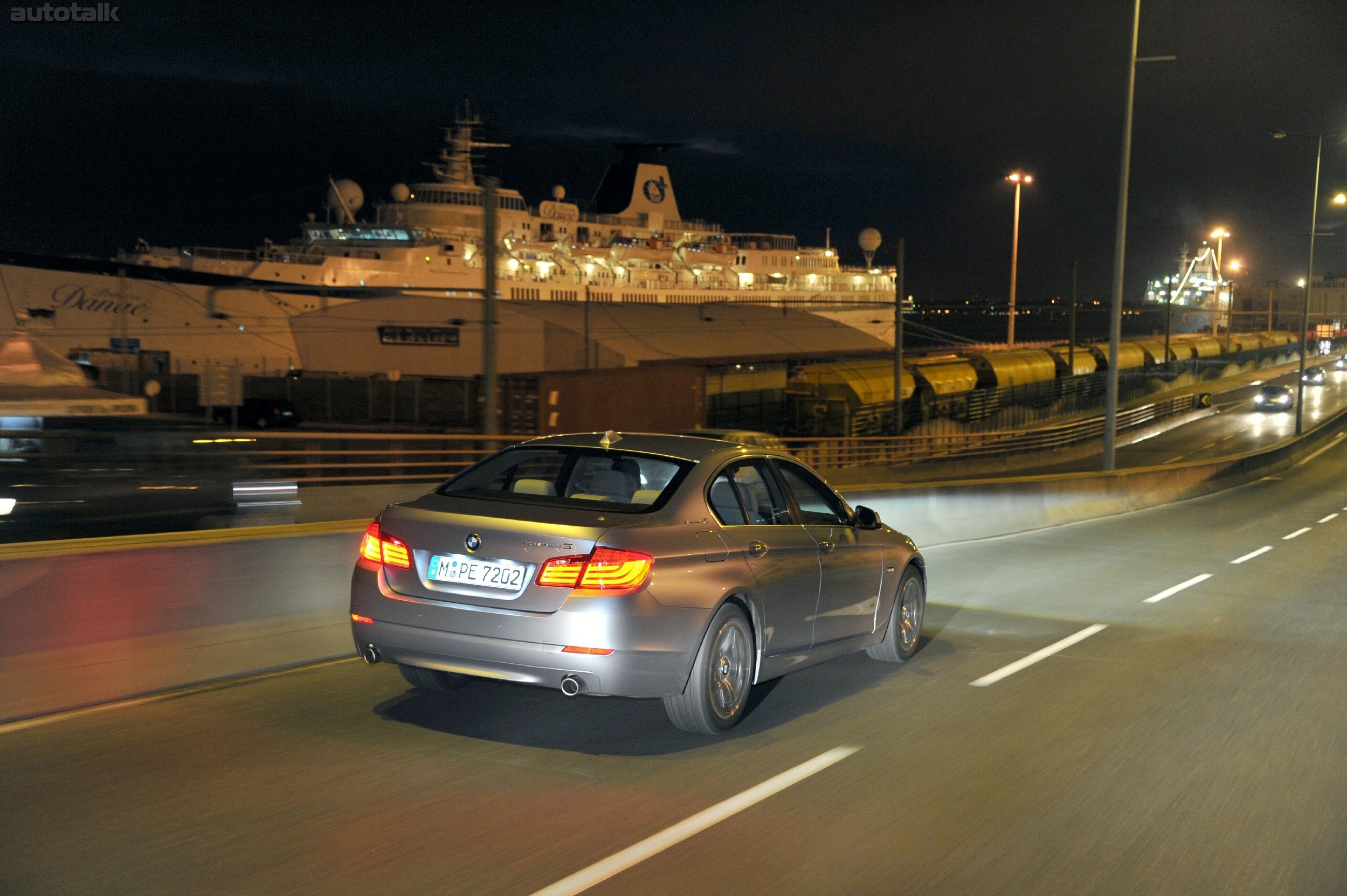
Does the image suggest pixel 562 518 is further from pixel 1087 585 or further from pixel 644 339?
pixel 644 339

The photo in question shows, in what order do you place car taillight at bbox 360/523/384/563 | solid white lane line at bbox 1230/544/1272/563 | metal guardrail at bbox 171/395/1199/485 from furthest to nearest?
solid white lane line at bbox 1230/544/1272/563, metal guardrail at bbox 171/395/1199/485, car taillight at bbox 360/523/384/563

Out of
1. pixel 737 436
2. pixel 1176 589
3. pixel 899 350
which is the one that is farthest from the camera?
pixel 899 350

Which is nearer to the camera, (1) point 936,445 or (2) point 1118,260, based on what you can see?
(2) point 1118,260

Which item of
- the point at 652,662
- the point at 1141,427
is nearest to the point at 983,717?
the point at 652,662

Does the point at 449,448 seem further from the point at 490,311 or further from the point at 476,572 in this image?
the point at 476,572

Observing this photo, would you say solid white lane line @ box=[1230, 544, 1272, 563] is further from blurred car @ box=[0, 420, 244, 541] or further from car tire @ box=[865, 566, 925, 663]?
blurred car @ box=[0, 420, 244, 541]

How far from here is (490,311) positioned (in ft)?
42.3

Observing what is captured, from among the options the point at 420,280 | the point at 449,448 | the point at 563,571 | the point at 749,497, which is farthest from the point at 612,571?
the point at 420,280

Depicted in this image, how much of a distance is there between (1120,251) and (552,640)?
815 inches

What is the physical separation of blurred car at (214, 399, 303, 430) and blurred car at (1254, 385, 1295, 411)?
173ft

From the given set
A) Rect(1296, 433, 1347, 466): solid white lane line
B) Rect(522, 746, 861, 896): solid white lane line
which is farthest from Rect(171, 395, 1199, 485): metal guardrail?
Rect(1296, 433, 1347, 466): solid white lane line

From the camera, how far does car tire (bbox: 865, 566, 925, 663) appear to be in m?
8.25

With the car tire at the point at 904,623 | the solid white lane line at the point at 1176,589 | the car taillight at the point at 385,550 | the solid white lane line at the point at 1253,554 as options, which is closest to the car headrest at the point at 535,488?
the car taillight at the point at 385,550

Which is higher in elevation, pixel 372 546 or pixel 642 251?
pixel 642 251
